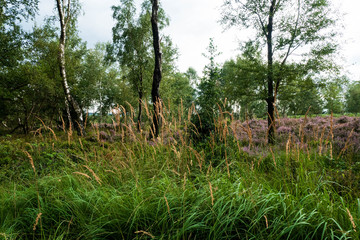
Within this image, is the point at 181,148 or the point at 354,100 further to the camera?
A: the point at 354,100

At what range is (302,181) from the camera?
8.29 ft

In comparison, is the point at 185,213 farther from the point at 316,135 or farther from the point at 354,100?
the point at 354,100

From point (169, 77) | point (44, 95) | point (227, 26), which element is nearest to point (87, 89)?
point (169, 77)

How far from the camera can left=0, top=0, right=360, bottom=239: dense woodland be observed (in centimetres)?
200

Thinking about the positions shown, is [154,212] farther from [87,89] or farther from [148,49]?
[87,89]

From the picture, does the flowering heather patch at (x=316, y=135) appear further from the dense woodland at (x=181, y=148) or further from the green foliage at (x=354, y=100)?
the green foliage at (x=354, y=100)

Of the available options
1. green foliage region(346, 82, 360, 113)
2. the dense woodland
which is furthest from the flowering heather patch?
green foliage region(346, 82, 360, 113)

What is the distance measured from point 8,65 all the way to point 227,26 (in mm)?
12589

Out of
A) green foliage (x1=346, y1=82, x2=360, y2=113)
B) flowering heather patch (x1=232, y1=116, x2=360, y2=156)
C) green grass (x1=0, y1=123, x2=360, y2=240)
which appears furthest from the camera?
green foliage (x1=346, y1=82, x2=360, y2=113)

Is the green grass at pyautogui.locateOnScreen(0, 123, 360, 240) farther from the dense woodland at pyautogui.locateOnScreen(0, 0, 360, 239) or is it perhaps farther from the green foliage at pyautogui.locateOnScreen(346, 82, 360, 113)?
the green foliage at pyautogui.locateOnScreen(346, 82, 360, 113)

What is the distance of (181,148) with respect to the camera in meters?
3.13

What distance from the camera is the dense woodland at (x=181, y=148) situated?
78.6 inches

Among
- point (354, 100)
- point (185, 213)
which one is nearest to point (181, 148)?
point (185, 213)

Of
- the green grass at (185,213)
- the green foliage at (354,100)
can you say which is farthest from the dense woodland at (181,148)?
the green foliage at (354,100)
